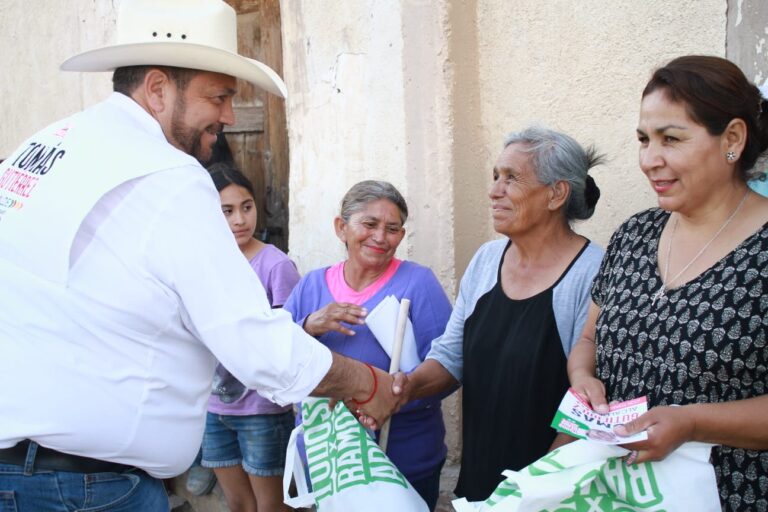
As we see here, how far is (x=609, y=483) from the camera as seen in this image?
1921 mm

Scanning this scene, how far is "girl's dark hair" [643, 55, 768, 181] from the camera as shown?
6.48 ft

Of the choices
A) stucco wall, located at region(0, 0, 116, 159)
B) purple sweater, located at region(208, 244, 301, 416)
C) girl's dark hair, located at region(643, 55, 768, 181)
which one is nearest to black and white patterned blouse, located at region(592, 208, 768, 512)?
girl's dark hair, located at region(643, 55, 768, 181)

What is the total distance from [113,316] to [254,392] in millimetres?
1694

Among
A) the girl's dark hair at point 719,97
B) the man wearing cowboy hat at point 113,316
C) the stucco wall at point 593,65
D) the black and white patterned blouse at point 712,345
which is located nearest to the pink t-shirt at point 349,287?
the stucco wall at point 593,65

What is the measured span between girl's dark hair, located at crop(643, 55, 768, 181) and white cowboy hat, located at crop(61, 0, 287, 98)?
4.27ft

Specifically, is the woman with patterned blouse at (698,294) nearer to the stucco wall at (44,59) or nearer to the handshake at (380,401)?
the handshake at (380,401)

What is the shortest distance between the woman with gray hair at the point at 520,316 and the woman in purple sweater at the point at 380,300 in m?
0.22

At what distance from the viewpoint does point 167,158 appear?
2.08m

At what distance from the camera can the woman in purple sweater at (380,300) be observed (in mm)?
2990

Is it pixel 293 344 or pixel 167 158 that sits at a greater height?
pixel 167 158

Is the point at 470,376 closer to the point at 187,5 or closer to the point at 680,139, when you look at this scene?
the point at 680,139

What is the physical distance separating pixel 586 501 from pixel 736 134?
1013 millimetres

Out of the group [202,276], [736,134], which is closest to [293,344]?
[202,276]

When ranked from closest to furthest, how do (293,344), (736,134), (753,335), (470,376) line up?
(753,335)
(736,134)
(293,344)
(470,376)
